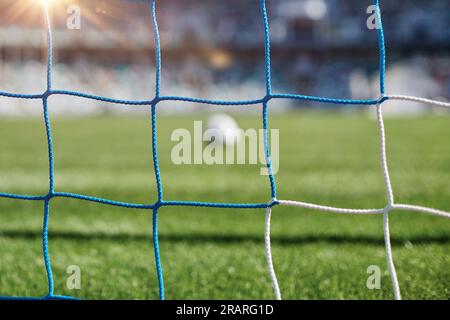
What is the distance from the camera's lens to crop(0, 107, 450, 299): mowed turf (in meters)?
1.93

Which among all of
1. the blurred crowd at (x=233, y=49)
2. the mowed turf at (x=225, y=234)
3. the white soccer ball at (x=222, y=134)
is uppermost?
the blurred crowd at (x=233, y=49)

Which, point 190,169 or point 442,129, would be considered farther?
point 442,129

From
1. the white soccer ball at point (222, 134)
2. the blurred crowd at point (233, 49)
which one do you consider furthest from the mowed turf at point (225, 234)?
the blurred crowd at point (233, 49)

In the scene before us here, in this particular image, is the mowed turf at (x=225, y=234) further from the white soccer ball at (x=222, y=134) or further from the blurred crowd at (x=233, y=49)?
the blurred crowd at (x=233, y=49)

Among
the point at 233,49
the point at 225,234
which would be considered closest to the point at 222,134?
the point at 225,234

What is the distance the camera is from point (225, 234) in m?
2.63

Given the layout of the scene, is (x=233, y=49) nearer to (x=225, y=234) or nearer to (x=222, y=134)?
(x=222, y=134)

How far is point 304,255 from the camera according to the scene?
227 centimetres

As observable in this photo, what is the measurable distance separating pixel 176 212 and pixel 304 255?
3.39 feet

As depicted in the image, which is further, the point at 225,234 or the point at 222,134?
the point at 222,134

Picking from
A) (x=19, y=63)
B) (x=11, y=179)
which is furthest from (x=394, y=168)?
(x=19, y=63)

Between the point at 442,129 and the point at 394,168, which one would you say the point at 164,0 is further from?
the point at 394,168

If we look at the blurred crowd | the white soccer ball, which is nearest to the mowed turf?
the white soccer ball

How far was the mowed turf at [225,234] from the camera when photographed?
193 centimetres
